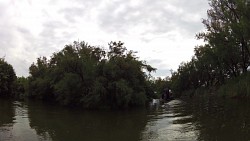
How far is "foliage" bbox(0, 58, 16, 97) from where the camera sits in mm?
60769

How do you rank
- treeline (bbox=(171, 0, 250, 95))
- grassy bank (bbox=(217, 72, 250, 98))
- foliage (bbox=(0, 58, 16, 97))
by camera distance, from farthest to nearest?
foliage (bbox=(0, 58, 16, 97)) < treeline (bbox=(171, 0, 250, 95)) < grassy bank (bbox=(217, 72, 250, 98))

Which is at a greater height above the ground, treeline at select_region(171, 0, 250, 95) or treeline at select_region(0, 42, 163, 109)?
treeline at select_region(171, 0, 250, 95)

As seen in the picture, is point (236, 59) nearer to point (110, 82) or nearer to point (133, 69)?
point (133, 69)

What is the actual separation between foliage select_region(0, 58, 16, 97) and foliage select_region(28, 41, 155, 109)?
777 inches

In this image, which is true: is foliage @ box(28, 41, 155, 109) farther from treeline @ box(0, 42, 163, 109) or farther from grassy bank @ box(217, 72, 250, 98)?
grassy bank @ box(217, 72, 250, 98)

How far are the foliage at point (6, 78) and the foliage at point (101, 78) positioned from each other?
64.7ft

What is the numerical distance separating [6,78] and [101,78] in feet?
101

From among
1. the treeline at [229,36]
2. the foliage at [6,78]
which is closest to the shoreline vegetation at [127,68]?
the treeline at [229,36]

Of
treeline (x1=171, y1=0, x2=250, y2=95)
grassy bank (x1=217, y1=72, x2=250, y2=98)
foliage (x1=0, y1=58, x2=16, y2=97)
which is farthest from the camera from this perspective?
foliage (x1=0, y1=58, x2=16, y2=97)

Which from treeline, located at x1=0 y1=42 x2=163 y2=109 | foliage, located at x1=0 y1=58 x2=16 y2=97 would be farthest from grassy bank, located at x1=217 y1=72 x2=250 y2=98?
foliage, located at x1=0 y1=58 x2=16 y2=97

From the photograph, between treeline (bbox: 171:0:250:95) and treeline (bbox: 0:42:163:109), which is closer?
treeline (bbox: 0:42:163:109)

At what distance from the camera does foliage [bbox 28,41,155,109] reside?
36344 millimetres

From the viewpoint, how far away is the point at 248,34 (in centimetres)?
3922

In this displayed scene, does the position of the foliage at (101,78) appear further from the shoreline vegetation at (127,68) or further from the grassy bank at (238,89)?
the grassy bank at (238,89)
